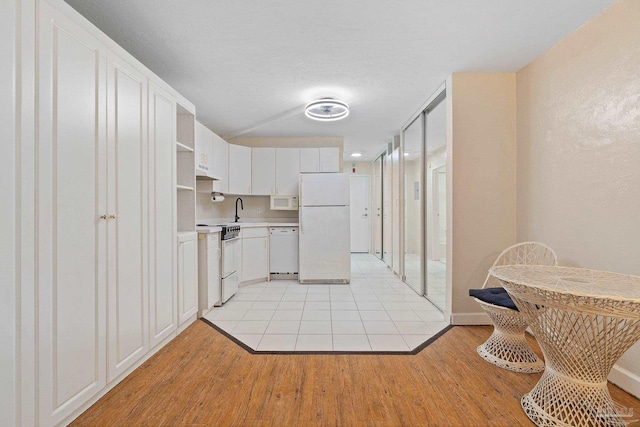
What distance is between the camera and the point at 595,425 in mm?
1425

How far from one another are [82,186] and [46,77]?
51cm

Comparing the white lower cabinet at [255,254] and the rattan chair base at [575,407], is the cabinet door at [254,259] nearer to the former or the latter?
the white lower cabinet at [255,254]

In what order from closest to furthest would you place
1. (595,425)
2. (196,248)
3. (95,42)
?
1. (595,425)
2. (95,42)
3. (196,248)

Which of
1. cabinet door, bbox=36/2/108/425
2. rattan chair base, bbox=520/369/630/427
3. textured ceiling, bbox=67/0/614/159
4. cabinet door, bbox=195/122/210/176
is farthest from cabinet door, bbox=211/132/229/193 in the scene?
rattan chair base, bbox=520/369/630/427

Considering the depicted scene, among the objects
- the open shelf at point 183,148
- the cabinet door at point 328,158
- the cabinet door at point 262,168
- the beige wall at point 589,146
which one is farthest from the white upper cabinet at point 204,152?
the beige wall at point 589,146

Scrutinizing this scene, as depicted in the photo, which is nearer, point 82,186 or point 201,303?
point 82,186

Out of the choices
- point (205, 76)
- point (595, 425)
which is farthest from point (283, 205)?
point (595, 425)

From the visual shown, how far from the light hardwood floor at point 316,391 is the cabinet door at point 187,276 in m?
0.40

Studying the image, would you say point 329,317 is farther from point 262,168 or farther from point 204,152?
point 262,168

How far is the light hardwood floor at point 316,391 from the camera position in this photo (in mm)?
1537

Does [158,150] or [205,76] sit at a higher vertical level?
[205,76]

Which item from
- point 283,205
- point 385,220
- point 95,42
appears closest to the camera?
point 95,42

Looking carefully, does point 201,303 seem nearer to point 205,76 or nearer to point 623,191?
point 205,76

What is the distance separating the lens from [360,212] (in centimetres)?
750
